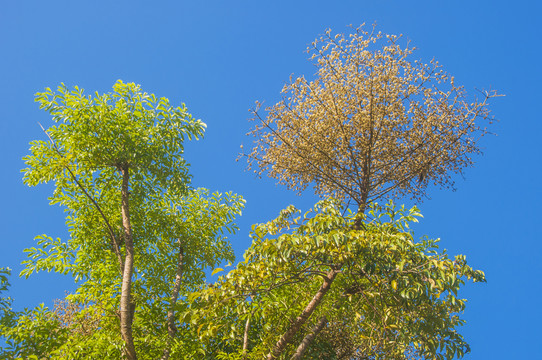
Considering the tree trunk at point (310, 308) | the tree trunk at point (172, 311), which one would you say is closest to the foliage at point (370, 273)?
the tree trunk at point (310, 308)

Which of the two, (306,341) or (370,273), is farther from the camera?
(306,341)

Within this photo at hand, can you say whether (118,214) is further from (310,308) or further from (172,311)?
(310,308)

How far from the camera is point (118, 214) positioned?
9.27 metres

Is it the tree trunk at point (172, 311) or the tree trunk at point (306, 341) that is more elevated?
the tree trunk at point (306, 341)

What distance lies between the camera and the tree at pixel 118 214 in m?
7.98

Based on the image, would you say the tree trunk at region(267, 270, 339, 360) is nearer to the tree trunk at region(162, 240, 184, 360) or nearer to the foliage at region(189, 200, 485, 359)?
the foliage at region(189, 200, 485, 359)

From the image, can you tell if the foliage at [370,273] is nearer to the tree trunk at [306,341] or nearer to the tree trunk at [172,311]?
the tree trunk at [306,341]

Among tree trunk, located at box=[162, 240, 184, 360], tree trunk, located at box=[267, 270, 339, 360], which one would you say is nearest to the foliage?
tree trunk, located at box=[267, 270, 339, 360]

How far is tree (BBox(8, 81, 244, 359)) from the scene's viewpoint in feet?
26.2

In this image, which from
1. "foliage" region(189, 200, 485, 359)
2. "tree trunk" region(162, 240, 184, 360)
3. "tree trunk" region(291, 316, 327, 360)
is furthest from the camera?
"tree trunk" region(162, 240, 184, 360)

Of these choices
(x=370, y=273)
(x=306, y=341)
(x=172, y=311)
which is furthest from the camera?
(x=172, y=311)

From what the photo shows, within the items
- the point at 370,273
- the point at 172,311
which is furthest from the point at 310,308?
the point at 172,311

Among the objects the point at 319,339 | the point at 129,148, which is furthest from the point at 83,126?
the point at 319,339

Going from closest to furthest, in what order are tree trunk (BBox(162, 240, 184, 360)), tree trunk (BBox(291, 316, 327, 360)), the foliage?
the foliage, tree trunk (BBox(291, 316, 327, 360)), tree trunk (BBox(162, 240, 184, 360))
